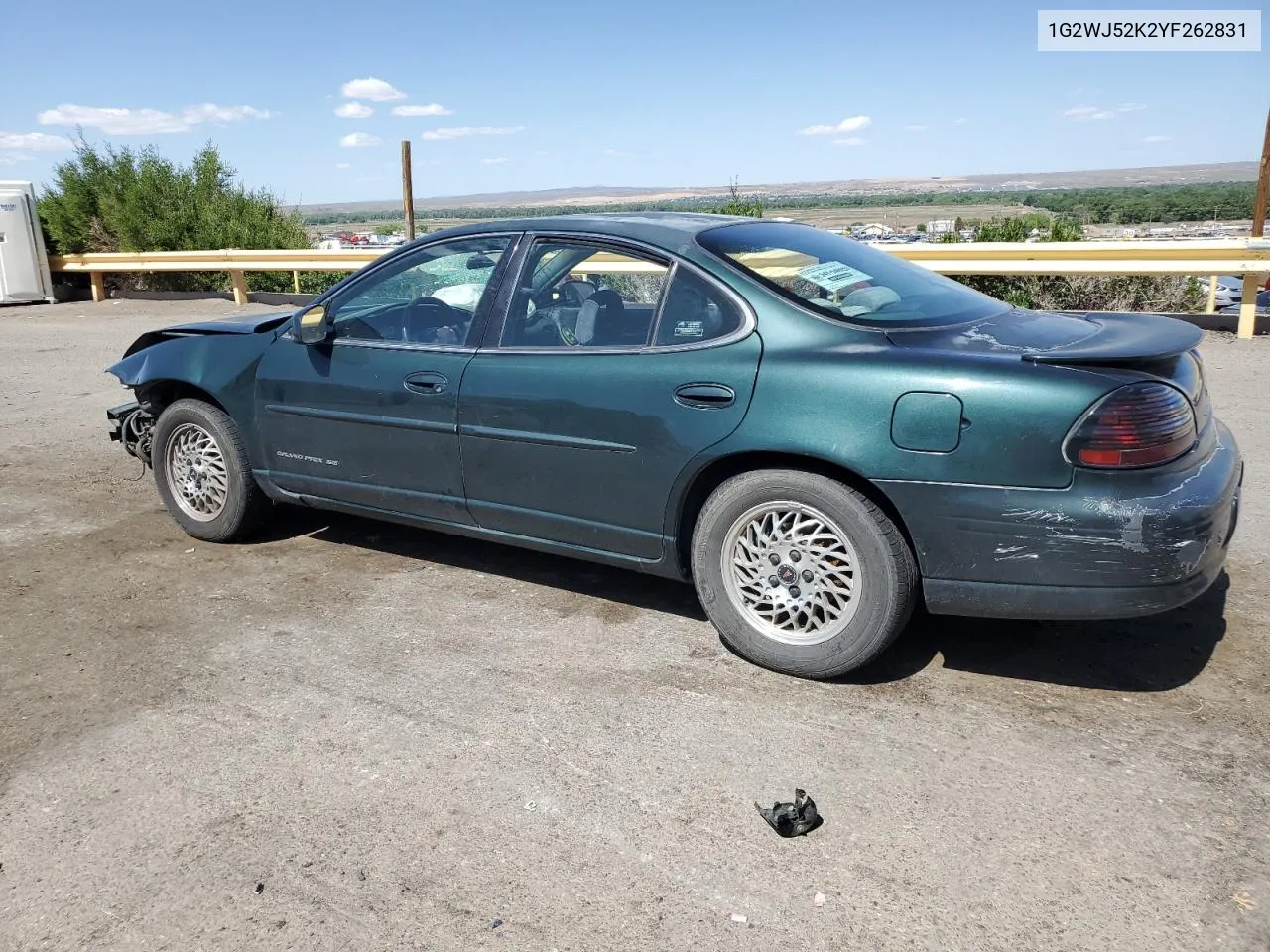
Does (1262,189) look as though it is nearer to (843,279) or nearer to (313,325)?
(843,279)

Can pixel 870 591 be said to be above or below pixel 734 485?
below

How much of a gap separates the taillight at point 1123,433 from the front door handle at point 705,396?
3.69 feet

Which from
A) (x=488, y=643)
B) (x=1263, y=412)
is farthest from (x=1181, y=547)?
(x=1263, y=412)

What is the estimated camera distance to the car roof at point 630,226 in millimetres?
4137

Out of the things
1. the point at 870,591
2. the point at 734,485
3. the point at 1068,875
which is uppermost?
the point at 734,485

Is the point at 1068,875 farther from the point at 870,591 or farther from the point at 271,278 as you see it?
the point at 271,278

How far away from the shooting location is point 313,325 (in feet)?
16.1

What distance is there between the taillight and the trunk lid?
5.3 inches

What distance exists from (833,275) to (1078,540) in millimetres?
1416

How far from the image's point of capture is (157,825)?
2980 millimetres

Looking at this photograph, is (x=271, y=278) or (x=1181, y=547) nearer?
(x=1181, y=547)

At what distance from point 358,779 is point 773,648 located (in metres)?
1.50

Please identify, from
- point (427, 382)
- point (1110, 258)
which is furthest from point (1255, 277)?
point (427, 382)

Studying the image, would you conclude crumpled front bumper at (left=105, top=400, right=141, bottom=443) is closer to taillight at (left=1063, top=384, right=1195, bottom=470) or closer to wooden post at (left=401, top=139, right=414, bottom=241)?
taillight at (left=1063, top=384, right=1195, bottom=470)
